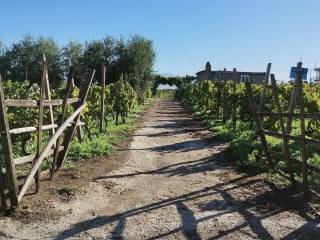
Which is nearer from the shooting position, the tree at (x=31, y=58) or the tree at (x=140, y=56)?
the tree at (x=140, y=56)

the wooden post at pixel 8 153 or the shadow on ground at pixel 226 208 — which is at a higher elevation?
the wooden post at pixel 8 153

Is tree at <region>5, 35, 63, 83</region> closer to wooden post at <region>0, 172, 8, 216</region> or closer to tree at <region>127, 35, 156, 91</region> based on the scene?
tree at <region>127, 35, 156, 91</region>

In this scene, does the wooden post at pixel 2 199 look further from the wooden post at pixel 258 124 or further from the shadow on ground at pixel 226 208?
the wooden post at pixel 258 124

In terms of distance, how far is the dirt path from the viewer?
21.1 feet

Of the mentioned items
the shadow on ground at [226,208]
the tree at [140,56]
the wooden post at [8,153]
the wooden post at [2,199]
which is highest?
the tree at [140,56]

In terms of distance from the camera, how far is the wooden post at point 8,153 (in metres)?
6.92

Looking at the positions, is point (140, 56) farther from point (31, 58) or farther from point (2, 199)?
point (2, 199)

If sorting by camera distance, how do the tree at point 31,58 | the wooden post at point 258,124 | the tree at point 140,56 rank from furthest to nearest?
the tree at point 31,58
the tree at point 140,56
the wooden post at point 258,124

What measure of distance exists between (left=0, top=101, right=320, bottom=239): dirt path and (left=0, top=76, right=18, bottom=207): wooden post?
51 centimetres

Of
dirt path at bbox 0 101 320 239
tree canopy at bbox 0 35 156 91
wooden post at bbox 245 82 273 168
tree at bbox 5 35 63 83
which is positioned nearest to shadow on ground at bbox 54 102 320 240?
dirt path at bbox 0 101 320 239

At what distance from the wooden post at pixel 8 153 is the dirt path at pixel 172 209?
51 cm

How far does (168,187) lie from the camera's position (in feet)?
29.4

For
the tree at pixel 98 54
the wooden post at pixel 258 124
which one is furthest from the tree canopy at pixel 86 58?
the wooden post at pixel 258 124

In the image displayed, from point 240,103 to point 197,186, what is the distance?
921 centimetres
